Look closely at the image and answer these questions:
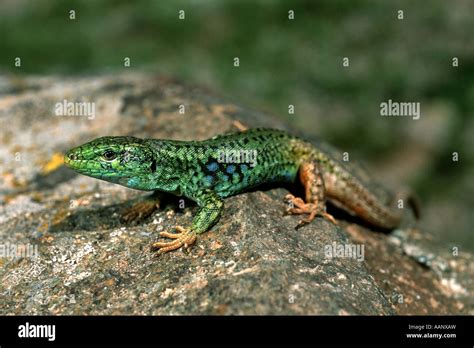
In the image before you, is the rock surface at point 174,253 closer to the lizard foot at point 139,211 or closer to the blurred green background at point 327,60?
the lizard foot at point 139,211

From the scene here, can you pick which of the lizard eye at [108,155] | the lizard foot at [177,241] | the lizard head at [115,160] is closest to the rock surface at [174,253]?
the lizard foot at [177,241]

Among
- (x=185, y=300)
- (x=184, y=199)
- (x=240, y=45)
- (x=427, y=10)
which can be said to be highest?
(x=427, y=10)

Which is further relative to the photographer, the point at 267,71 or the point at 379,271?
the point at 267,71

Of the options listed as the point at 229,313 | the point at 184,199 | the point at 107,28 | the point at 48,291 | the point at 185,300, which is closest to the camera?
the point at 229,313

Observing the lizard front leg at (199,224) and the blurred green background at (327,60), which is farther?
the blurred green background at (327,60)
